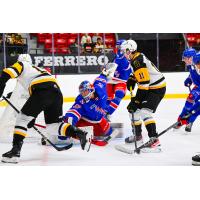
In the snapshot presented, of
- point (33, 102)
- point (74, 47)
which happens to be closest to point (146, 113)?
point (33, 102)

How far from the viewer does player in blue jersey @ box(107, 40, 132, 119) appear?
151 inches

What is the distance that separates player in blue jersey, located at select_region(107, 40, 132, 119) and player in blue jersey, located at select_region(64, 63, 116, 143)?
0.29 m

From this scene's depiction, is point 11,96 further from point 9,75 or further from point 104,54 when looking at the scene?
point 104,54

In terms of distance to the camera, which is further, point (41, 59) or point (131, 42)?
point (41, 59)

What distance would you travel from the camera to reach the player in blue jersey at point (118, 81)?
385 centimetres

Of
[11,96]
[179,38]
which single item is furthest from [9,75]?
[179,38]

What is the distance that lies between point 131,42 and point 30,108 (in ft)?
2.66

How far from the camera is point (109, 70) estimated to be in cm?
372

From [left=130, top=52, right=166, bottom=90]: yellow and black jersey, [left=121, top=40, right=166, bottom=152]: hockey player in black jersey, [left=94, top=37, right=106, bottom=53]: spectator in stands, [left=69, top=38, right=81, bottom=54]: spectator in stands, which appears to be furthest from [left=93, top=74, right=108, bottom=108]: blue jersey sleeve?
[left=69, top=38, right=81, bottom=54]: spectator in stands

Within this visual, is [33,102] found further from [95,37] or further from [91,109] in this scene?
[95,37]

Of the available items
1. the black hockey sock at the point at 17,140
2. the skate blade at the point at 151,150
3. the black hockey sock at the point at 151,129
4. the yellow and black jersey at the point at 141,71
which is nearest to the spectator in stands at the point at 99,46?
the yellow and black jersey at the point at 141,71

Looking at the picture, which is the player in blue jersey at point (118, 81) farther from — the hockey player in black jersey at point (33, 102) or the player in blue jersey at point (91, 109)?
the hockey player in black jersey at point (33, 102)

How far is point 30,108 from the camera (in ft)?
9.90

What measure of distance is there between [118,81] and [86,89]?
2.42ft
